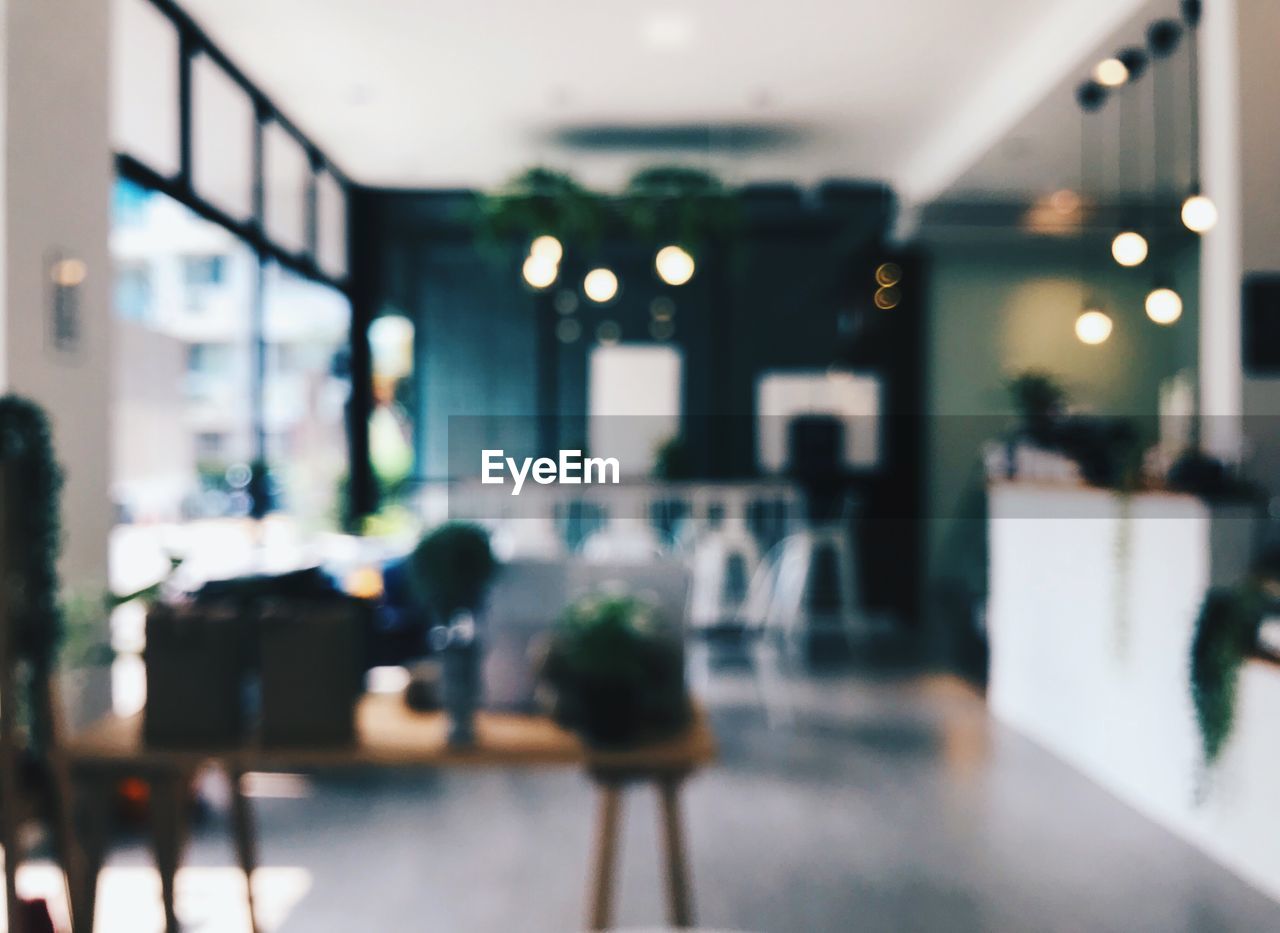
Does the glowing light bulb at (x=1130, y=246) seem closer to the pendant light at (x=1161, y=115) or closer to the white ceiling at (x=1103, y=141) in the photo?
the pendant light at (x=1161, y=115)

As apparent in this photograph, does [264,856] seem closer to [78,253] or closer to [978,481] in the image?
[78,253]

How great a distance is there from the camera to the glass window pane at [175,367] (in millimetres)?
3906

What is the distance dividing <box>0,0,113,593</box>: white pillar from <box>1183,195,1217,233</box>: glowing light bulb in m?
4.13

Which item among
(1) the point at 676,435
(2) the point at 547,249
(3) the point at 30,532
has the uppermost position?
(2) the point at 547,249

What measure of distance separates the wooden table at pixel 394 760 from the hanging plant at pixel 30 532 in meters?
0.20

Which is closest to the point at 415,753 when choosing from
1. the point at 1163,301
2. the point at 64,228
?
the point at 64,228

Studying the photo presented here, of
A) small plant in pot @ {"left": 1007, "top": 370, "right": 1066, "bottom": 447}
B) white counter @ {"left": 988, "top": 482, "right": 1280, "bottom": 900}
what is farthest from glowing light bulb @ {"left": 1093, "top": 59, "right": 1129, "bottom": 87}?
white counter @ {"left": 988, "top": 482, "right": 1280, "bottom": 900}

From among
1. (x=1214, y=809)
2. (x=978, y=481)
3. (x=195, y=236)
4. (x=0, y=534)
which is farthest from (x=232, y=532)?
(x=978, y=481)

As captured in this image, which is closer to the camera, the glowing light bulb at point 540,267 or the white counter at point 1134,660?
the white counter at point 1134,660

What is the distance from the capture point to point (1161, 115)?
17.0 ft

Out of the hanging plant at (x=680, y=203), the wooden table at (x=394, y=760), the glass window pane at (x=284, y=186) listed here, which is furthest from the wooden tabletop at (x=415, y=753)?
the hanging plant at (x=680, y=203)

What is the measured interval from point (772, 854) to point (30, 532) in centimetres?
224

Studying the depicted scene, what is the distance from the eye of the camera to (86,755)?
1.64 metres

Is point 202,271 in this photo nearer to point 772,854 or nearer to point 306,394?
point 306,394
